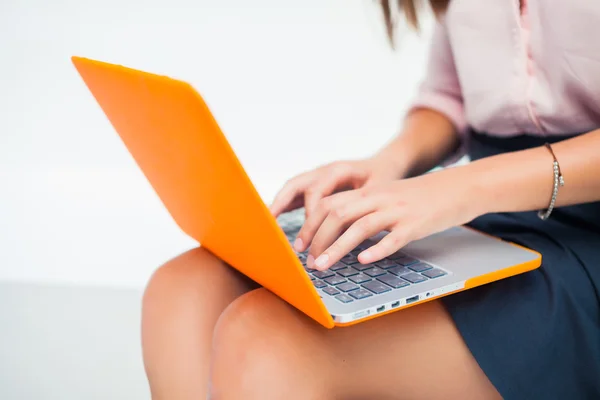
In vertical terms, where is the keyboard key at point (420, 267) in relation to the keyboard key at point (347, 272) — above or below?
below

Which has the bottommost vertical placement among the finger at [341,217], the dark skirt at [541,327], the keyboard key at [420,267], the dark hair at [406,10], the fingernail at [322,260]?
the dark skirt at [541,327]

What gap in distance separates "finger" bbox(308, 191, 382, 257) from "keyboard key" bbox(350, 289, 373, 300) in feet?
0.19

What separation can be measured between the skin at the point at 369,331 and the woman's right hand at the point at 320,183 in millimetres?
107

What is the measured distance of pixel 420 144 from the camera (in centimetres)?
79

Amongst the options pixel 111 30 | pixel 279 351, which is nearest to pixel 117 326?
pixel 279 351

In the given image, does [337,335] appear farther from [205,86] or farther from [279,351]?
[205,86]

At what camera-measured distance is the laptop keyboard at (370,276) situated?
47 centimetres

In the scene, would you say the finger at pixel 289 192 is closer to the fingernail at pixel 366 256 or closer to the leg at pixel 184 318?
the leg at pixel 184 318

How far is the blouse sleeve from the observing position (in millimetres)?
832

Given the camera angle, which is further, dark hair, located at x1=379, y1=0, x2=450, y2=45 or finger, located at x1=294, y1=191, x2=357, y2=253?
dark hair, located at x1=379, y1=0, x2=450, y2=45

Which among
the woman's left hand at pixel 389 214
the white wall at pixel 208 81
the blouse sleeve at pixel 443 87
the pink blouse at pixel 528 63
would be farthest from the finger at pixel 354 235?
the white wall at pixel 208 81

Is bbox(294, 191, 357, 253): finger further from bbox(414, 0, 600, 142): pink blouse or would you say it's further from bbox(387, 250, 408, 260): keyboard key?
bbox(414, 0, 600, 142): pink blouse

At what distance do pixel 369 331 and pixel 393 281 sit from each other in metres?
0.05

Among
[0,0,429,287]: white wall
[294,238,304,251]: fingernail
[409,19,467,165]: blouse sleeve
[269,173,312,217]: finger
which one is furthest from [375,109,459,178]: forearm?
[0,0,429,287]: white wall
